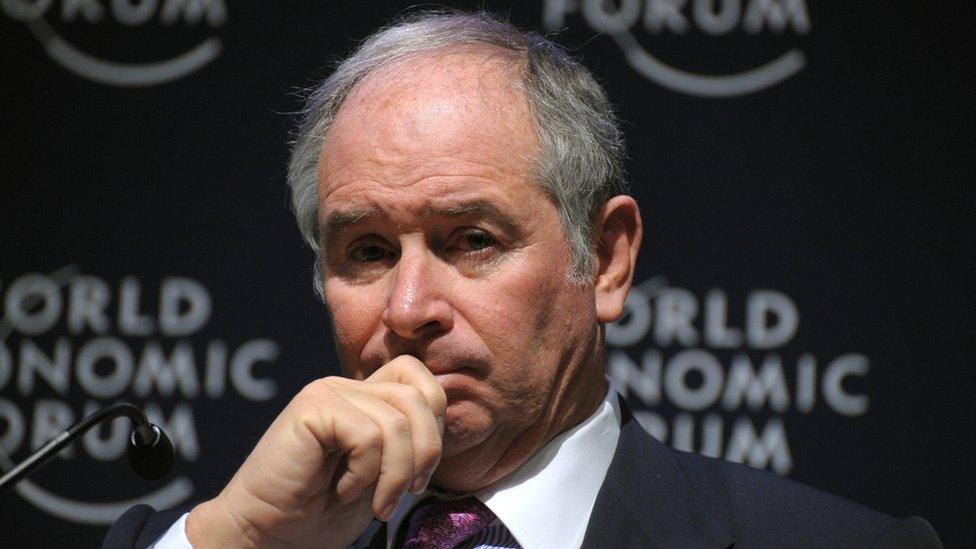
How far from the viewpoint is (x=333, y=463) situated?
1559mm

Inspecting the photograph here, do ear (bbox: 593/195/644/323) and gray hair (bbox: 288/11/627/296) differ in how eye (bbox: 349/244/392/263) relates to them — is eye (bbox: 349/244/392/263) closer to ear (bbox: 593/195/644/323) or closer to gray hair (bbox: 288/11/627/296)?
gray hair (bbox: 288/11/627/296)

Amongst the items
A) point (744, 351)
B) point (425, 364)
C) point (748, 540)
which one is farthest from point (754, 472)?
point (744, 351)

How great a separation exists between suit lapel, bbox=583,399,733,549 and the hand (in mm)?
446

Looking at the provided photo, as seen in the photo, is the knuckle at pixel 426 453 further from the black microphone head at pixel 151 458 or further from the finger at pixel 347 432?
the black microphone head at pixel 151 458

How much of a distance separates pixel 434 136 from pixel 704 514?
82cm

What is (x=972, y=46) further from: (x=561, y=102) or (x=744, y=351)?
(x=561, y=102)

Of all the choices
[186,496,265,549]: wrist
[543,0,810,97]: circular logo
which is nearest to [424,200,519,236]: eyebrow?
[186,496,265,549]: wrist

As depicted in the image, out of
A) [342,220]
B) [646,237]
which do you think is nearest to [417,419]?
[342,220]

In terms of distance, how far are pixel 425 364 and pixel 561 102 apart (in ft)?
1.89

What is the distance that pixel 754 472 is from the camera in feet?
6.73

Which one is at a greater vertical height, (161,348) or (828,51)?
(828,51)

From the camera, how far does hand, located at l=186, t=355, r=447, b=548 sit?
1459mm

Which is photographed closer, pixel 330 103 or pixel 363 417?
pixel 363 417

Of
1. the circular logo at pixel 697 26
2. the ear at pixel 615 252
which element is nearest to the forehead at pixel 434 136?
the ear at pixel 615 252
